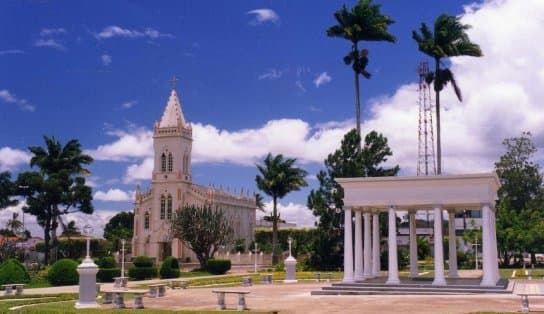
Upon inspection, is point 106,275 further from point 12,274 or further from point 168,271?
point 12,274

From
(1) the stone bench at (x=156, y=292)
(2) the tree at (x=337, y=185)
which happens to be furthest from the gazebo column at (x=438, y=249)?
(2) the tree at (x=337, y=185)

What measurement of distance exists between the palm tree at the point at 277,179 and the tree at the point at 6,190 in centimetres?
2439

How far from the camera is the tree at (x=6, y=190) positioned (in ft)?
218

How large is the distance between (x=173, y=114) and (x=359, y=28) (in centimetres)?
3377

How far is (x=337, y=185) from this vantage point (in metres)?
52.7

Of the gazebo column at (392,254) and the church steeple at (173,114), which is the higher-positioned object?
the church steeple at (173,114)

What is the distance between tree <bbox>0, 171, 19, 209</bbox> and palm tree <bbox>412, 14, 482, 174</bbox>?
135 feet

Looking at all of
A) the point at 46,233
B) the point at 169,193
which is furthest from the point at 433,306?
the point at 169,193

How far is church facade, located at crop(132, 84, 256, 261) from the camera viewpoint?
8062 cm

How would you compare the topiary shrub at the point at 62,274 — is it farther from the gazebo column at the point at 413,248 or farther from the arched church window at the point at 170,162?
the arched church window at the point at 170,162

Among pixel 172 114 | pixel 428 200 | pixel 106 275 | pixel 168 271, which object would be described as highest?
pixel 172 114

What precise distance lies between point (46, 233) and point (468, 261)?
40402 millimetres

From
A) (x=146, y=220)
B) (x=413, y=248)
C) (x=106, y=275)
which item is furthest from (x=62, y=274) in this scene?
(x=146, y=220)

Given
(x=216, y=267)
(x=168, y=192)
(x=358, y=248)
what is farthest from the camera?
(x=168, y=192)
